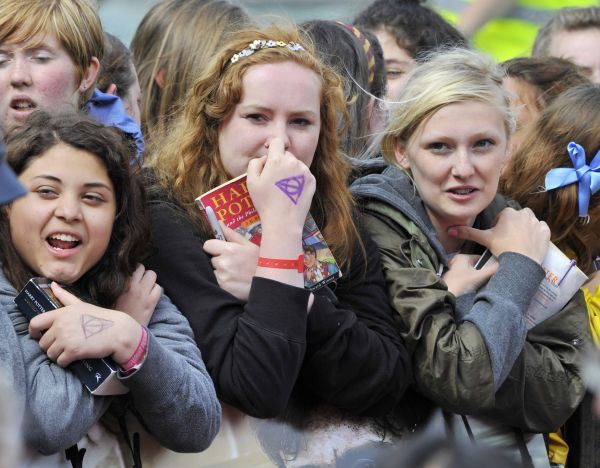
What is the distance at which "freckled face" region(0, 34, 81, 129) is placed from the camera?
3.57 meters

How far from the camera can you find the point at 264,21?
13.7ft

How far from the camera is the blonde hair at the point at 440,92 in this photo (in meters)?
3.95

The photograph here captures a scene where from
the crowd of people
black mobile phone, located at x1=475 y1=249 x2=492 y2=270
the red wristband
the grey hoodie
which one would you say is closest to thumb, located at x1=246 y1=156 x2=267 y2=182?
the crowd of people

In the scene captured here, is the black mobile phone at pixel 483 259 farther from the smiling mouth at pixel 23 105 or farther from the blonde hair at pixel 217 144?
the smiling mouth at pixel 23 105

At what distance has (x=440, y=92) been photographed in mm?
3945

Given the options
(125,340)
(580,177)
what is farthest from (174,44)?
(125,340)

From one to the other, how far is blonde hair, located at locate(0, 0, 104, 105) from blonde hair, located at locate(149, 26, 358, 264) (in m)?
0.37

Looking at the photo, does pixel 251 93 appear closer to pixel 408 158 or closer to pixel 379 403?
pixel 408 158

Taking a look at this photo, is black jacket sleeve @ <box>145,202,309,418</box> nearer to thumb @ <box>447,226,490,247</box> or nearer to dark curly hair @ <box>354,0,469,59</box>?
thumb @ <box>447,226,490,247</box>

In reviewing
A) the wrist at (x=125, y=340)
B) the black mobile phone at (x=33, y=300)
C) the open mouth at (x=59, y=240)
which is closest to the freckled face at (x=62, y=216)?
the open mouth at (x=59, y=240)

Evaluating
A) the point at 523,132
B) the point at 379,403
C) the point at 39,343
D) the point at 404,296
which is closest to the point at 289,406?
the point at 379,403

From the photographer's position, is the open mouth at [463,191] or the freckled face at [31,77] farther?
the open mouth at [463,191]

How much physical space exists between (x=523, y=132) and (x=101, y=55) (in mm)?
1705

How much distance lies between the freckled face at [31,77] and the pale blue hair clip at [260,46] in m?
0.54
